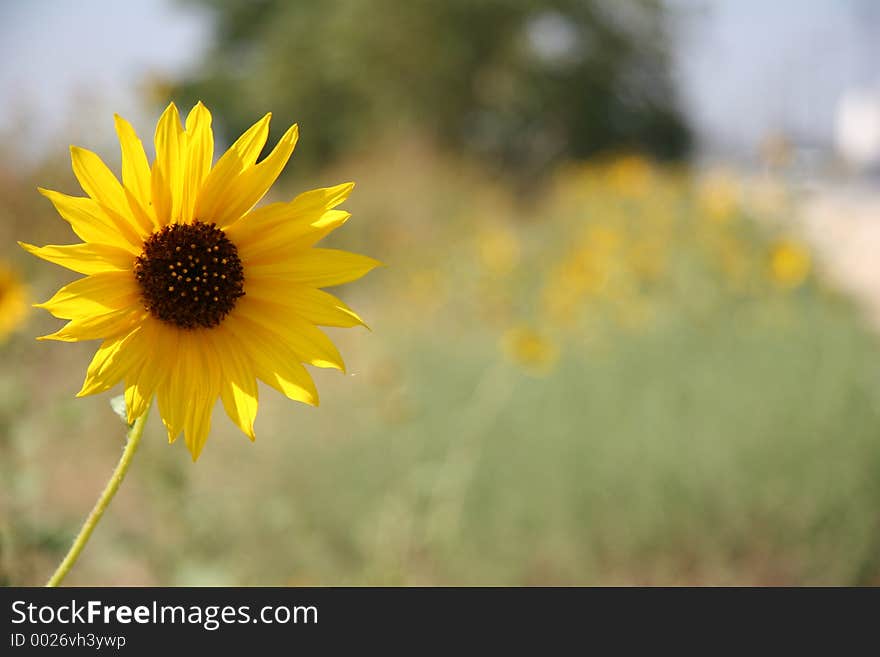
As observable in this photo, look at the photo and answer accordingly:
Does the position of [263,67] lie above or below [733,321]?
above

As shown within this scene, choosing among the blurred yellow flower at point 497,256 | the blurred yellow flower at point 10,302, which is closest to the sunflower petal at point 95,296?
the blurred yellow flower at point 10,302

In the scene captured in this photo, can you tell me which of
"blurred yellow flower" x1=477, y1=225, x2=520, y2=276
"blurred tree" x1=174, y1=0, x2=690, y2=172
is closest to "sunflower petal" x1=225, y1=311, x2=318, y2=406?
"blurred yellow flower" x1=477, y1=225, x2=520, y2=276

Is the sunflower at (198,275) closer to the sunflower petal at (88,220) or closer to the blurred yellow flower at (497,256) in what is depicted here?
the sunflower petal at (88,220)

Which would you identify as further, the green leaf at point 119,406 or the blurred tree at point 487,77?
the blurred tree at point 487,77

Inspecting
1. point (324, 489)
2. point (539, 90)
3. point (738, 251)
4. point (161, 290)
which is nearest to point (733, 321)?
point (738, 251)

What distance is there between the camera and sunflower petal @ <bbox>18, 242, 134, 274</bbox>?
833 millimetres

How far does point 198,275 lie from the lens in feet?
3.07

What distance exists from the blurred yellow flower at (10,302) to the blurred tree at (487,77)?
12.3 m

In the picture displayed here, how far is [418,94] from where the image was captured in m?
15.9

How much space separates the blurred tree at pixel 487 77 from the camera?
15922 mm

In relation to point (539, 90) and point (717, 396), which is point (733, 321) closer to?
point (717, 396)

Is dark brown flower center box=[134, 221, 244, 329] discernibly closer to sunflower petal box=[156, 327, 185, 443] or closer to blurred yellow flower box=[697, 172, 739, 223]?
sunflower petal box=[156, 327, 185, 443]

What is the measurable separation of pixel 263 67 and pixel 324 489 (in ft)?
54.5

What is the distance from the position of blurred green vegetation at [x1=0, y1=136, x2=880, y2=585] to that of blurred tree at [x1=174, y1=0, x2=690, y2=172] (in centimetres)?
1020
